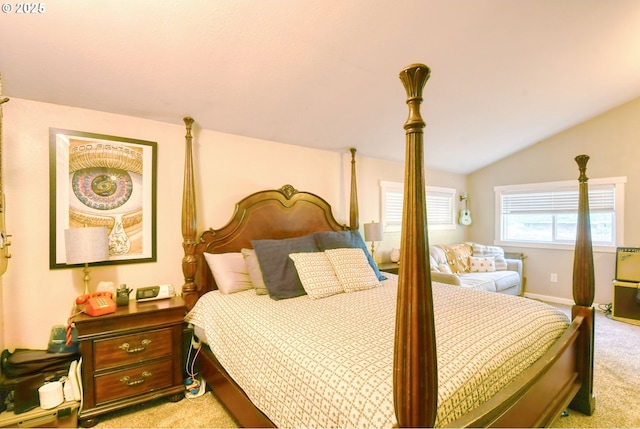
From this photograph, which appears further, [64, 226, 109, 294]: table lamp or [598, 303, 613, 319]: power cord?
[598, 303, 613, 319]: power cord

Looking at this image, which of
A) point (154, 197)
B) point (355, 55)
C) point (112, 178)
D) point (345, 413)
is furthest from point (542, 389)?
point (112, 178)

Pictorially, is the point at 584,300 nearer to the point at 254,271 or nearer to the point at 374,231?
the point at 374,231

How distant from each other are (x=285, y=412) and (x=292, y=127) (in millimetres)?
2410

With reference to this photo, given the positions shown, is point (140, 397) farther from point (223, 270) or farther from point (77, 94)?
point (77, 94)

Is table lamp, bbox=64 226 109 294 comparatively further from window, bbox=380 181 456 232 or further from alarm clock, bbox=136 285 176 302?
window, bbox=380 181 456 232

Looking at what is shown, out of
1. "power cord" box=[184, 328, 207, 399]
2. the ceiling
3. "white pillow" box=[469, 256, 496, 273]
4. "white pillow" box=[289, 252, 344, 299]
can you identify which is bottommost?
"power cord" box=[184, 328, 207, 399]

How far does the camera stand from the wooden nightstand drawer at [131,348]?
1807 mm

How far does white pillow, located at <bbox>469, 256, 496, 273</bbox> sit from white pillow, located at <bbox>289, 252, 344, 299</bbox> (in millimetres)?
2875

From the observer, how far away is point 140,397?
188cm

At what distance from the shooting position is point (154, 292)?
221 cm

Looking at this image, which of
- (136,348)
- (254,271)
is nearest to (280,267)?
(254,271)

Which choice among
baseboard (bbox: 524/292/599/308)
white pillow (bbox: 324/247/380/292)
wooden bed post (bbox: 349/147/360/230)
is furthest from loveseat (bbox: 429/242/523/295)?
white pillow (bbox: 324/247/380/292)

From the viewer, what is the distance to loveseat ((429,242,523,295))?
378cm

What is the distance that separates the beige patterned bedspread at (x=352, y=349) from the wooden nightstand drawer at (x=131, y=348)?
257mm
